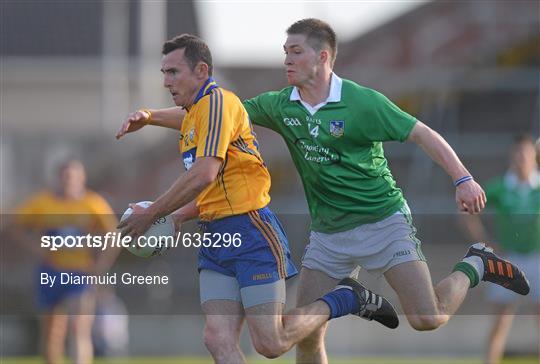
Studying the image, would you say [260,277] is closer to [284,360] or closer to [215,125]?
[215,125]

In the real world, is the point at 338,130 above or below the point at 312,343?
above

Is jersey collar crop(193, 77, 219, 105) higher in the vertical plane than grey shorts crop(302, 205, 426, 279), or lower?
higher

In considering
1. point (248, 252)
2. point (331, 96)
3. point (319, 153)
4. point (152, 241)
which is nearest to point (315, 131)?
point (319, 153)

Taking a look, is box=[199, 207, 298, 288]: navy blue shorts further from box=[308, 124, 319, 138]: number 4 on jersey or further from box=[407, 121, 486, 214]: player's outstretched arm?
box=[407, 121, 486, 214]: player's outstretched arm

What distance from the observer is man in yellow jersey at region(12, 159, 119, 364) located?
1249 cm

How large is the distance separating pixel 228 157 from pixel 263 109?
0.73 meters

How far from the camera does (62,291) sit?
41.6 feet

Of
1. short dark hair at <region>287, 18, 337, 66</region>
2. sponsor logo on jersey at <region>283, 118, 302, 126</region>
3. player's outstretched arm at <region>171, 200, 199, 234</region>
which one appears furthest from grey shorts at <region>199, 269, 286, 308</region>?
short dark hair at <region>287, 18, 337, 66</region>

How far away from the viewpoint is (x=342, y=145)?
8383 millimetres

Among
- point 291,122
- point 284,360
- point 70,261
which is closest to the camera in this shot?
point 291,122

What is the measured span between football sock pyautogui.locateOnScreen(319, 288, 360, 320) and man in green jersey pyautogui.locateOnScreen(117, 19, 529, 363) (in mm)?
187

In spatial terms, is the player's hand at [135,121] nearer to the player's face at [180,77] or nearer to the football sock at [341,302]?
the player's face at [180,77]

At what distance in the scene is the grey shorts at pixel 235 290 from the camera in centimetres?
794

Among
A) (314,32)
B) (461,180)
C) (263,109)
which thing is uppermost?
(314,32)
